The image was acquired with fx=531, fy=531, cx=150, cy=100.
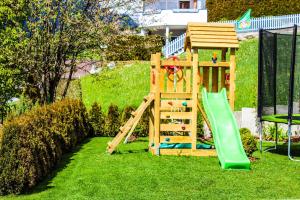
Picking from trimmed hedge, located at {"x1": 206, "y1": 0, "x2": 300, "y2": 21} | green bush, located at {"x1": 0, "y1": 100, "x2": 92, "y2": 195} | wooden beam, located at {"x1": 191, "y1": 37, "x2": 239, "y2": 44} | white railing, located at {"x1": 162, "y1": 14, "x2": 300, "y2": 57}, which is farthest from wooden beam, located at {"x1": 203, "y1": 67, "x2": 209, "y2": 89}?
trimmed hedge, located at {"x1": 206, "y1": 0, "x2": 300, "y2": 21}

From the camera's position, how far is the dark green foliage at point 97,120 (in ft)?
54.7

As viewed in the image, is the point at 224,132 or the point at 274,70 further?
the point at 274,70

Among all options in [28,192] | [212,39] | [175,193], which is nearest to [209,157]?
[212,39]

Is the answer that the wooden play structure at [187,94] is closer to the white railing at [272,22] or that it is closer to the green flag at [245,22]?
the green flag at [245,22]

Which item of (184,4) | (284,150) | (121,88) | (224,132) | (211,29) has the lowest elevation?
(284,150)

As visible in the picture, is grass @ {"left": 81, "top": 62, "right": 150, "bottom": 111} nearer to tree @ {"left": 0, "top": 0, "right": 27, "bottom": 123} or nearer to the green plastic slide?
tree @ {"left": 0, "top": 0, "right": 27, "bottom": 123}

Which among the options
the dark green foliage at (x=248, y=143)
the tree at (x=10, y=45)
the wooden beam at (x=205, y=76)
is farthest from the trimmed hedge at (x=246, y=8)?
the dark green foliage at (x=248, y=143)

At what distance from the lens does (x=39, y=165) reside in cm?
894

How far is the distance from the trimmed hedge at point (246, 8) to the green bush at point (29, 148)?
27.6 meters

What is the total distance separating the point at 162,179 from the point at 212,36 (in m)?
4.40

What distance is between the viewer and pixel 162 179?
9.13 metres

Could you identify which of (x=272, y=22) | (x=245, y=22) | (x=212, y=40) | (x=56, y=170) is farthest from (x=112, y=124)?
(x=272, y=22)

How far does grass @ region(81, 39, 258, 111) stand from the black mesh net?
6.15 meters

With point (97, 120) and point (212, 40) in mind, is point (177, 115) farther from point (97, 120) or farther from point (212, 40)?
point (97, 120)
